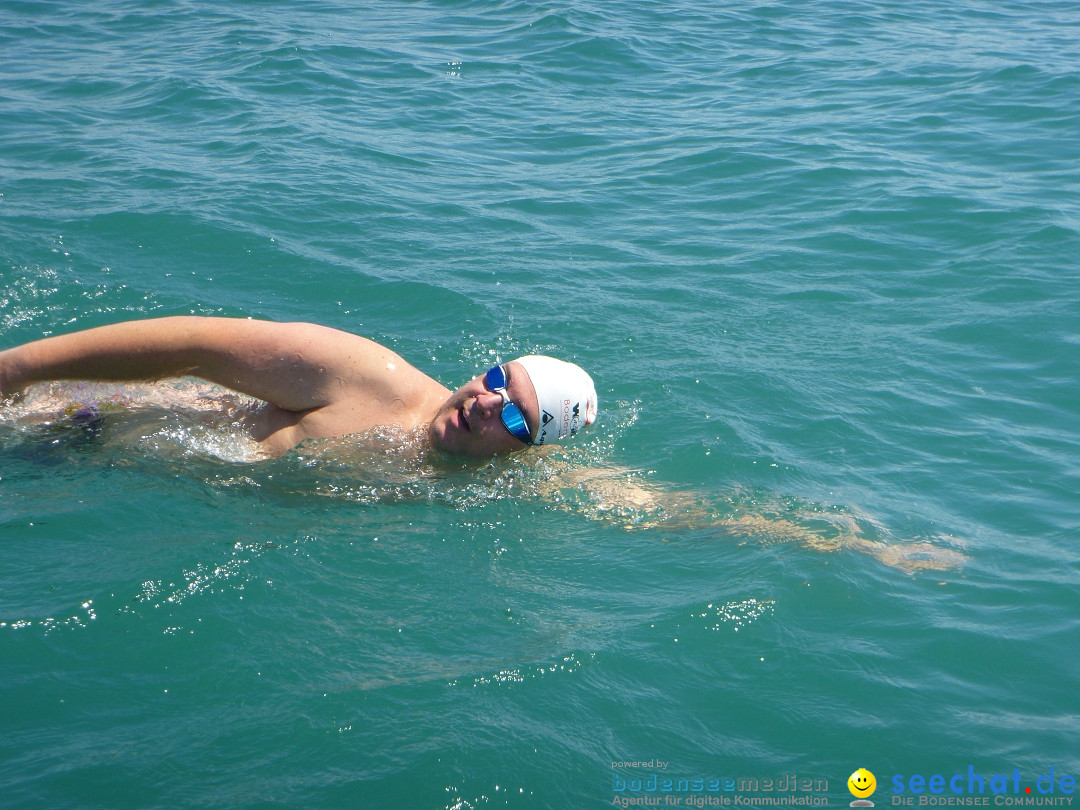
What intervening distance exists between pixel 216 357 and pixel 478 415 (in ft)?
4.06

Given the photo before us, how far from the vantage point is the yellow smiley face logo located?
340 centimetres

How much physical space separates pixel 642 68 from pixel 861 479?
9.75 meters

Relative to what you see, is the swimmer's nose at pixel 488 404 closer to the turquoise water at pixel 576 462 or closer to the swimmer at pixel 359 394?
the swimmer at pixel 359 394

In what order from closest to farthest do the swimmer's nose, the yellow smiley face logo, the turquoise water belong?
the yellow smiley face logo, the turquoise water, the swimmer's nose

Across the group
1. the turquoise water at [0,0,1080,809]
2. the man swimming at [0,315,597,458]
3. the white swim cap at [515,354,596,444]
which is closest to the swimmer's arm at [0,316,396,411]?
the man swimming at [0,315,597,458]

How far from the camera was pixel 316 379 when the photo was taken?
4.56 metres

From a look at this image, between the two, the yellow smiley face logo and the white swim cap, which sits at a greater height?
the white swim cap

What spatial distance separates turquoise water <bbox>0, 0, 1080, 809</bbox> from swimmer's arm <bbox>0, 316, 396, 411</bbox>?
0.38 meters

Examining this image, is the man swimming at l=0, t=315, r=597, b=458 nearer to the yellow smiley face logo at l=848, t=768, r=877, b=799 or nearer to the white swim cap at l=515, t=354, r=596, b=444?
the white swim cap at l=515, t=354, r=596, b=444

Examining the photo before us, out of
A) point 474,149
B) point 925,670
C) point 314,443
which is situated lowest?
point 925,670

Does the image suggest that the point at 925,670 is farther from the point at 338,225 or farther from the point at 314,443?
the point at 338,225

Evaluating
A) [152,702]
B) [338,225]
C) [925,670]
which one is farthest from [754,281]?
[152,702]

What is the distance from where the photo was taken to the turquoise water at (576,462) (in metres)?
3.56

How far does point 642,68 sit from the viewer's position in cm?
1368
